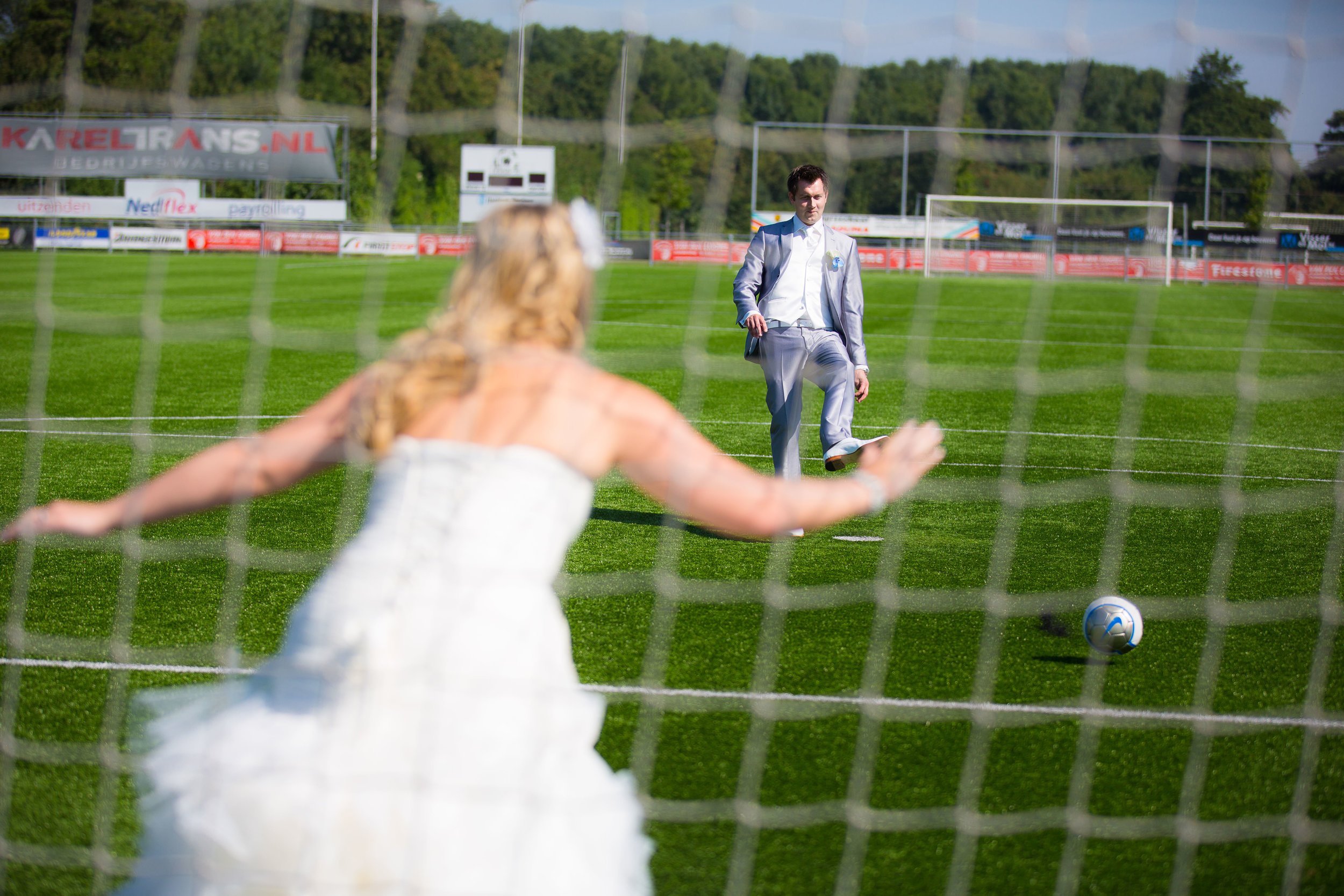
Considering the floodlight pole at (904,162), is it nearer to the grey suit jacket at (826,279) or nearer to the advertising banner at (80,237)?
the advertising banner at (80,237)

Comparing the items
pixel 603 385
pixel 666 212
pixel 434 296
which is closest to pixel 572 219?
pixel 603 385

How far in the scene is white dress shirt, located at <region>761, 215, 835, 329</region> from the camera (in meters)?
5.82

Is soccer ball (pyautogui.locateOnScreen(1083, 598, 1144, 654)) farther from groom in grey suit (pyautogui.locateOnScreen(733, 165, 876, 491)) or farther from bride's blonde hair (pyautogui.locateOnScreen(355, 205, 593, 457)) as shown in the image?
bride's blonde hair (pyautogui.locateOnScreen(355, 205, 593, 457))

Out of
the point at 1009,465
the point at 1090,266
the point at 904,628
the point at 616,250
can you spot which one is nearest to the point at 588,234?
the point at 904,628

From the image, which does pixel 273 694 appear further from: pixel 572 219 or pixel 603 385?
pixel 572 219

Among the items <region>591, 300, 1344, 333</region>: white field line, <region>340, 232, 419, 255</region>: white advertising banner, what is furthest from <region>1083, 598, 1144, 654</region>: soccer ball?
<region>340, 232, 419, 255</region>: white advertising banner

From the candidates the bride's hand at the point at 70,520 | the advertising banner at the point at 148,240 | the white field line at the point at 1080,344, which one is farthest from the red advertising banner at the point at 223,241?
the bride's hand at the point at 70,520

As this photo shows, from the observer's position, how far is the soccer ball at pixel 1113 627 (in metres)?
4.07

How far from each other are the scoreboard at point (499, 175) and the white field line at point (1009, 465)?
2950 centimetres

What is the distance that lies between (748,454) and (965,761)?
476 centimetres

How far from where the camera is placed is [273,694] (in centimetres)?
215

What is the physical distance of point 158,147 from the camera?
35.7 meters

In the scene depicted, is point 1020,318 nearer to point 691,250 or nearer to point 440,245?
point 691,250

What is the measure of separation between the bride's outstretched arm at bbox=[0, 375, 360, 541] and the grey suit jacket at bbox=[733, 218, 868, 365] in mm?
3815
